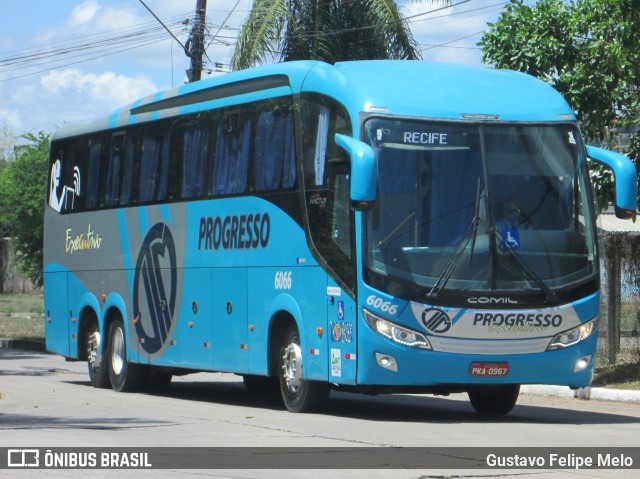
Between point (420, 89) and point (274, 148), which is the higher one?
point (420, 89)

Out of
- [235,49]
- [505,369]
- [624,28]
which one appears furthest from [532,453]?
[235,49]

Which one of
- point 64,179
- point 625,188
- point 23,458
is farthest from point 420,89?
point 64,179

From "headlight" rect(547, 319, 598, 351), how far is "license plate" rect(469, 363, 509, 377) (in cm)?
55

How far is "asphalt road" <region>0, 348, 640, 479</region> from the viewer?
10898mm

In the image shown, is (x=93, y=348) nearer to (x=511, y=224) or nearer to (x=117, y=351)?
(x=117, y=351)

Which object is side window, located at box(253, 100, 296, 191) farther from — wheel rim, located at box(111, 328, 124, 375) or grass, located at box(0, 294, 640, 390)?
grass, located at box(0, 294, 640, 390)

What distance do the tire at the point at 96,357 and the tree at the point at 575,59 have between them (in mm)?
7402

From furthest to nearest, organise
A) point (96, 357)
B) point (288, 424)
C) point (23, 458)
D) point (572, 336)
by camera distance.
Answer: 1. point (96, 357)
2. point (572, 336)
3. point (288, 424)
4. point (23, 458)

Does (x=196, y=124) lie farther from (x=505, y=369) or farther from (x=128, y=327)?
(x=505, y=369)

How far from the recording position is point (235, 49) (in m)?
28.9

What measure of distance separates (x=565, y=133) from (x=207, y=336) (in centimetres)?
555

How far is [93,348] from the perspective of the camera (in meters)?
20.9

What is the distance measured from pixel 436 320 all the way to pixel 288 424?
1.84 meters

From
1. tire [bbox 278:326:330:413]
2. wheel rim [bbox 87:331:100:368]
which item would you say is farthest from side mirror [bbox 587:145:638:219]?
wheel rim [bbox 87:331:100:368]
